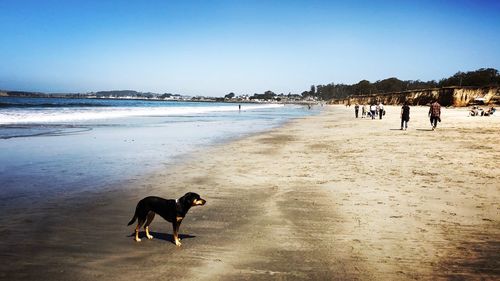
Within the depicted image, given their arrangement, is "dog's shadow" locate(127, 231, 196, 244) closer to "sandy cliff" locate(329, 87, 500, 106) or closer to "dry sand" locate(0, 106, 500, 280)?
"dry sand" locate(0, 106, 500, 280)

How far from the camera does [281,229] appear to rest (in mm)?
5930

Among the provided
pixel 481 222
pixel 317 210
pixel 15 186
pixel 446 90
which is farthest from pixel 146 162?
pixel 446 90

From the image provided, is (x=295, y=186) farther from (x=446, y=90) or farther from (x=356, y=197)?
(x=446, y=90)

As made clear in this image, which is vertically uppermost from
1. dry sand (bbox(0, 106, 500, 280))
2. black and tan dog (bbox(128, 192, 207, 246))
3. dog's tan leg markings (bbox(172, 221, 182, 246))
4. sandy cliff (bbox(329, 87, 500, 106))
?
sandy cliff (bbox(329, 87, 500, 106))

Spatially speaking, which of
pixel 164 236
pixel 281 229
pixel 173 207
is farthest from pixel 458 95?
pixel 173 207

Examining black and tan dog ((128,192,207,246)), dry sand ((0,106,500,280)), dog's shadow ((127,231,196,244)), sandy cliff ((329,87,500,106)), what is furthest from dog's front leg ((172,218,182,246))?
sandy cliff ((329,87,500,106))

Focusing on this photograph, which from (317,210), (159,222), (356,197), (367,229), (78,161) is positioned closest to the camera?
(367,229)

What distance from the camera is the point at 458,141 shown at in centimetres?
1731

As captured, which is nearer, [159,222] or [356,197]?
[159,222]

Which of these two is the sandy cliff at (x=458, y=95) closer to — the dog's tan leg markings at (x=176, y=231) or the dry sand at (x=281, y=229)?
the dry sand at (x=281, y=229)

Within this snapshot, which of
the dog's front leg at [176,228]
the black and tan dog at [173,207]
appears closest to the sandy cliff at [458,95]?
the black and tan dog at [173,207]

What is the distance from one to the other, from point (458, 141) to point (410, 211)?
41.8 feet

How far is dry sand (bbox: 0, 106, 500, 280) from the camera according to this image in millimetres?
4480

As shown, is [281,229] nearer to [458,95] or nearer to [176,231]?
[176,231]
